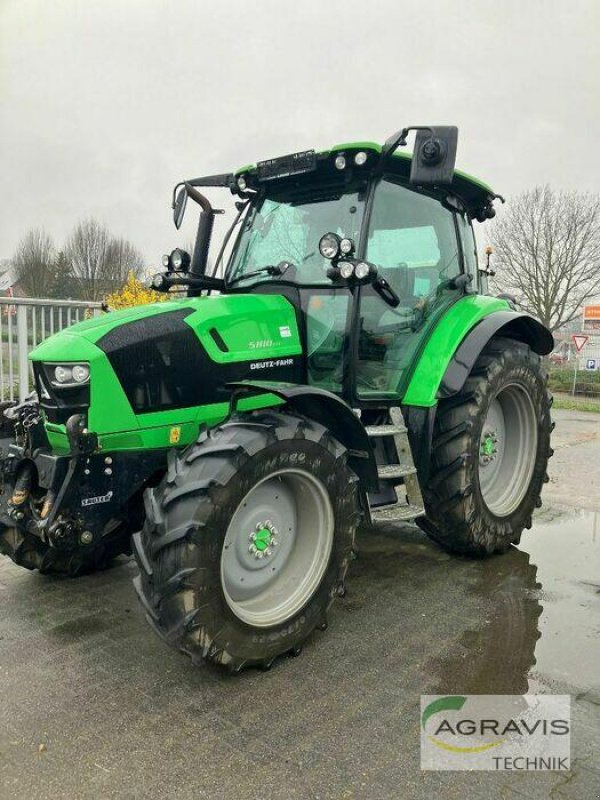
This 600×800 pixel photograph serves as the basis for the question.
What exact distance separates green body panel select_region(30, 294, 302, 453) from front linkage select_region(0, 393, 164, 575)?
92mm

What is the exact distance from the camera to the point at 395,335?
4145mm

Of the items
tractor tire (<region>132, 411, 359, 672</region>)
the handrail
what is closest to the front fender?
tractor tire (<region>132, 411, 359, 672</region>)

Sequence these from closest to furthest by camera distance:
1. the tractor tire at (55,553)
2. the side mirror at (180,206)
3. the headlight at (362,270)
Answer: the headlight at (362,270)
the tractor tire at (55,553)
the side mirror at (180,206)

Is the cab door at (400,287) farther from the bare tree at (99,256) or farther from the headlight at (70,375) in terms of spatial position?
the bare tree at (99,256)

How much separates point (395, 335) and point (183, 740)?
2.61m

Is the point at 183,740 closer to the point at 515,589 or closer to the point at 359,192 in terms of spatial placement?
the point at 515,589

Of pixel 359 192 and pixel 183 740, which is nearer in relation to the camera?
pixel 183 740

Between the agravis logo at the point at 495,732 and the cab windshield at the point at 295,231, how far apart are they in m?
2.34

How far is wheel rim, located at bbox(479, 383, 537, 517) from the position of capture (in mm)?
4824

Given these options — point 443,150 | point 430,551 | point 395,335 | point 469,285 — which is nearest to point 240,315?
point 395,335

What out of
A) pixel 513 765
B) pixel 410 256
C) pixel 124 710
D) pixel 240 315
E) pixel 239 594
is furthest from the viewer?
pixel 410 256

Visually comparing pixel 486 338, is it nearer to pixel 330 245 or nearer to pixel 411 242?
pixel 411 242

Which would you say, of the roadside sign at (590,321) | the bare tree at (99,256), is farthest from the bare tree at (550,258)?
the bare tree at (99,256)

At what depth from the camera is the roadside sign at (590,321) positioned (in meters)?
24.3
